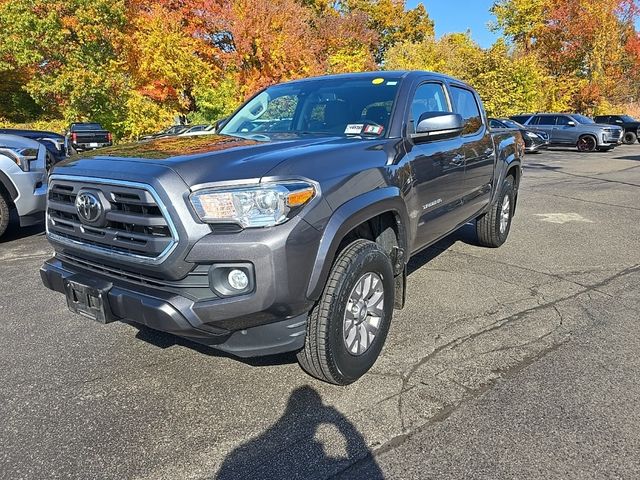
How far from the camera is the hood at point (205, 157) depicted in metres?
2.33

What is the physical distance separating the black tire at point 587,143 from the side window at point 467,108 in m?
19.7

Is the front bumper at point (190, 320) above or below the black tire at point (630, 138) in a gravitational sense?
above

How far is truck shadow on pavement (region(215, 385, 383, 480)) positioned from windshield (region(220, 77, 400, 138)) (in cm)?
182

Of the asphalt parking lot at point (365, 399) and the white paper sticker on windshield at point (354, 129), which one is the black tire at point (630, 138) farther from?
the white paper sticker on windshield at point (354, 129)

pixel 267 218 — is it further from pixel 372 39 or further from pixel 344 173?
pixel 372 39

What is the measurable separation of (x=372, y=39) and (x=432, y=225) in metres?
37.2

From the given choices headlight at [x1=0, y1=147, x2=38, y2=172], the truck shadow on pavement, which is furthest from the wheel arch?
headlight at [x1=0, y1=147, x2=38, y2=172]

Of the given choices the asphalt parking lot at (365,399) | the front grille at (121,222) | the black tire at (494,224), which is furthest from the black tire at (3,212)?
the black tire at (494,224)

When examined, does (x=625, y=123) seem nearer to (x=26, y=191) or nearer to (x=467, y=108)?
(x=467, y=108)

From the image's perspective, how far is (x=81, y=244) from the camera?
106 inches

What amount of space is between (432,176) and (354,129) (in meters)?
0.72

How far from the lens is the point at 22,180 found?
5844 mm

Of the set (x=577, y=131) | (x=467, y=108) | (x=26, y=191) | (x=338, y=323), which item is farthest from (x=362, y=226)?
(x=577, y=131)

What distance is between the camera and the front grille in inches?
90.7
